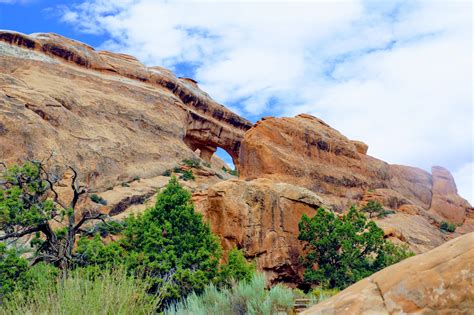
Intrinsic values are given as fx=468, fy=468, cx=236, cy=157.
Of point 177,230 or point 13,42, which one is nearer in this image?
point 177,230

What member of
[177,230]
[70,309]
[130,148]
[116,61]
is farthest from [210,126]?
[70,309]

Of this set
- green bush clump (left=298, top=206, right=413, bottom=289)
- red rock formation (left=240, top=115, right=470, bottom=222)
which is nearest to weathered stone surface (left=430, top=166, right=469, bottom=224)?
red rock formation (left=240, top=115, right=470, bottom=222)

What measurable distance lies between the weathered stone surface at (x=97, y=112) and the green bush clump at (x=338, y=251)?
2035 centimetres

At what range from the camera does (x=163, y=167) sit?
45.1 meters

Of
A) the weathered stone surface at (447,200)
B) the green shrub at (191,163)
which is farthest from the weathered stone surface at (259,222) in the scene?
the weathered stone surface at (447,200)

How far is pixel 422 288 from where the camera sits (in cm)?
449

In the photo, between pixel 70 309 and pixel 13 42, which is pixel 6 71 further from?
pixel 70 309

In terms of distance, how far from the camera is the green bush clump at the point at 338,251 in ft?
75.9

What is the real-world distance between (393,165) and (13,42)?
46597 millimetres

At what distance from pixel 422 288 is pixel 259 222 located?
2015cm

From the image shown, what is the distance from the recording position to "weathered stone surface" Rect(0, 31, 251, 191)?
121 ft

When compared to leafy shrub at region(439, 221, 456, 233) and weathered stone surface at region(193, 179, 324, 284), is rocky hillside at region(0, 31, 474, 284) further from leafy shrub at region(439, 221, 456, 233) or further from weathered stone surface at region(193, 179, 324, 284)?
leafy shrub at region(439, 221, 456, 233)

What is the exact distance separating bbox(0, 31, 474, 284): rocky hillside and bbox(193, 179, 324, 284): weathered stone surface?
0.06 m

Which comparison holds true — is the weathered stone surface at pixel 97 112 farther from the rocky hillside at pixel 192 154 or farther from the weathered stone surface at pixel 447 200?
the weathered stone surface at pixel 447 200
